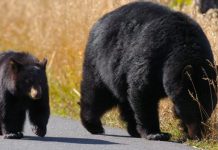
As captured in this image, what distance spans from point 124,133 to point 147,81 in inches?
58.3

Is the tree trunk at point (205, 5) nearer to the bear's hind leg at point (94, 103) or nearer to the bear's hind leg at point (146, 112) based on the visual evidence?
the bear's hind leg at point (94, 103)

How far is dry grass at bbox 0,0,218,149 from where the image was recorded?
12.4m

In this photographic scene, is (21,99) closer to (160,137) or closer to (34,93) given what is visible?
(34,93)

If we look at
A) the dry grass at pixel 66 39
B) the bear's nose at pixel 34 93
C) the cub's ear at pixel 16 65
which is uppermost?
the cub's ear at pixel 16 65

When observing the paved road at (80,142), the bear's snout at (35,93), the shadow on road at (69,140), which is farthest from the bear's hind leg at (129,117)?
the bear's snout at (35,93)

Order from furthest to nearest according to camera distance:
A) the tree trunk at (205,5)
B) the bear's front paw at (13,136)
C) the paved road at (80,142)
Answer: the tree trunk at (205,5), the bear's front paw at (13,136), the paved road at (80,142)

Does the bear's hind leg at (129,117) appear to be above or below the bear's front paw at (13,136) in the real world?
below

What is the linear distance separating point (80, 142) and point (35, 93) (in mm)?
779

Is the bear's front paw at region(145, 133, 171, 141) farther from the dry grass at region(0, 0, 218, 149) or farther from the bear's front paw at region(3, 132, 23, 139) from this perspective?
the bear's front paw at region(3, 132, 23, 139)

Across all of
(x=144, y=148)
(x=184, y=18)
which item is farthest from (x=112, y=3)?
(x=144, y=148)

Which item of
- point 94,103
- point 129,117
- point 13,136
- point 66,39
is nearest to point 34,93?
point 13,136

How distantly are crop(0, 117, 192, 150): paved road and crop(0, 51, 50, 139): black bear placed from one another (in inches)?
6.7

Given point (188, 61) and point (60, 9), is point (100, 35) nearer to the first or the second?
point (188, 61)

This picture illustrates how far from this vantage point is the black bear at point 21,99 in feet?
34.2
